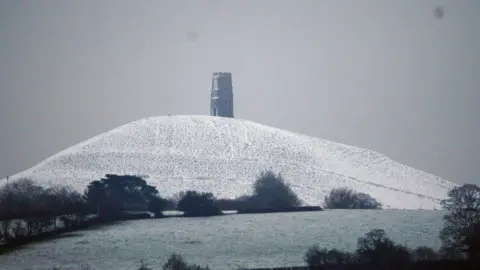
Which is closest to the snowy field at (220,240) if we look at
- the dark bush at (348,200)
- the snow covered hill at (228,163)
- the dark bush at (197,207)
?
the dark bush at (197,207)

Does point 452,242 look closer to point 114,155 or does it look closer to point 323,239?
point 323,239

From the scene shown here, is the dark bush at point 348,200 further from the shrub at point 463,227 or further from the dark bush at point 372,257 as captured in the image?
the dark bush at point 372,257

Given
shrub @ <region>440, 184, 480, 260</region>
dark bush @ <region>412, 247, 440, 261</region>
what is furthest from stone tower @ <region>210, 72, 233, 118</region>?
dark bush @ <region>412, 247, 440, 261</region>

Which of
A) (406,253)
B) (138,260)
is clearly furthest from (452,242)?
(138,260)

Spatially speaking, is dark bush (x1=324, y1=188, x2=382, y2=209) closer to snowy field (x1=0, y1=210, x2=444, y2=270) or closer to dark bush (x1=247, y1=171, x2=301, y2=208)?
dark bush (x1=247, y1=171, x2=301, y2=208)

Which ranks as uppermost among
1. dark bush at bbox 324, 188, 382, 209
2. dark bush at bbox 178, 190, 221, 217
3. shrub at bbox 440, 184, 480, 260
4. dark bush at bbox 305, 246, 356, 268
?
dark bush at bbox 324, 188, 382, 209

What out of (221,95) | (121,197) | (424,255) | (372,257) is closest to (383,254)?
(372,257)
